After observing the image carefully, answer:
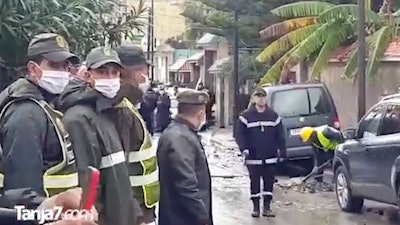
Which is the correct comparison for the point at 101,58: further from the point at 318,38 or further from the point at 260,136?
the point at 318,38

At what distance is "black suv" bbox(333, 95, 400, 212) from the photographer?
1231 cm

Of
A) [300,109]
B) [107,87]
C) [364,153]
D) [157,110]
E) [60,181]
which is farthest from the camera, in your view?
[157,110]

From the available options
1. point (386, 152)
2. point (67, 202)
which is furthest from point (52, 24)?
point (67, 202)

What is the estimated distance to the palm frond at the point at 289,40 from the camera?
23.1m

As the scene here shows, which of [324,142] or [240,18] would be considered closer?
[324,142]

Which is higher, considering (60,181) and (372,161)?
(60,181)

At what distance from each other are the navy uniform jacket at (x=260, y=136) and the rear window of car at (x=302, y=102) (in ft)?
21.4

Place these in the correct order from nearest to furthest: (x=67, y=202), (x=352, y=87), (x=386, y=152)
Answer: (x=67, y=202), (x=386, y=152), (x=352, y=87)

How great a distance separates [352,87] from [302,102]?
6396 millimetres

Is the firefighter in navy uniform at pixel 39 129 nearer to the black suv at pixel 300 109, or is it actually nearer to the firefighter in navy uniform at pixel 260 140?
the firefighter in navy uniform at pixel 260 140

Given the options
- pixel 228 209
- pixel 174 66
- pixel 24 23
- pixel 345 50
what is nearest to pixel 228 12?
pixel 345 50

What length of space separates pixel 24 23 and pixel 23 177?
15.0ft

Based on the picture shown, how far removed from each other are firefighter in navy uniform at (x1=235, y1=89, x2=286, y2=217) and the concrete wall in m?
9.91

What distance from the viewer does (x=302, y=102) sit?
1994 cm
